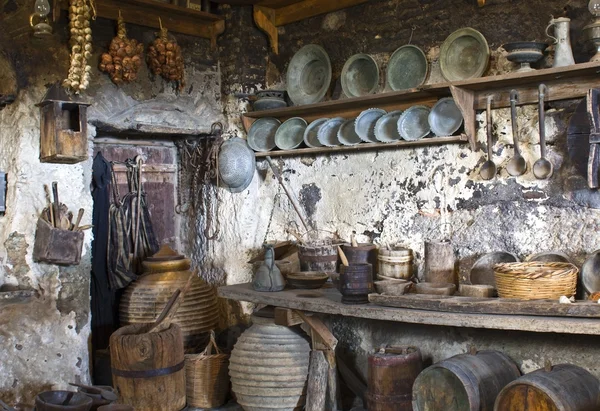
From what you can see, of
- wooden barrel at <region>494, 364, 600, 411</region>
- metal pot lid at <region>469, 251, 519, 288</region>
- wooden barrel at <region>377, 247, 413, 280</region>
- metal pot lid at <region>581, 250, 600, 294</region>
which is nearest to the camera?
wooden barrel at <region>494, 364, 600, 411</region>

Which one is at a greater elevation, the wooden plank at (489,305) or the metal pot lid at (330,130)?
the metal pot lid at (330,130)

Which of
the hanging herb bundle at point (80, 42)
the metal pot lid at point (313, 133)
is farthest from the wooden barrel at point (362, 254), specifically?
the hanging herb bundle at point (80, 42)

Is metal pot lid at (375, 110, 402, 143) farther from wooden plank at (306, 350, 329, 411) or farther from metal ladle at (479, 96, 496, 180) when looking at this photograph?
wooden plank at (306, 350, 329, 411)

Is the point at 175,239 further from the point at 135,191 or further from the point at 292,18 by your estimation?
the point at 292,18

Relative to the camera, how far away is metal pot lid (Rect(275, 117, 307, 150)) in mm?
5055

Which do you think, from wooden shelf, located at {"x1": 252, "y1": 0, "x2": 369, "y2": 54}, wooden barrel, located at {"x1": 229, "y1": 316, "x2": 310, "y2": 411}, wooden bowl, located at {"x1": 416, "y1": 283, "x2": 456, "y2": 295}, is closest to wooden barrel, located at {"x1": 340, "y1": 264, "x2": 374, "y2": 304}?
wooden bowl, located at {"x1": 416, "y1": 283, "x2": 456, "y2": 295}

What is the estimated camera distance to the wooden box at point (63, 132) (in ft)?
14.3

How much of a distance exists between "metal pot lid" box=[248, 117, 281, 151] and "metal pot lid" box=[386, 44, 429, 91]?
1020 mm

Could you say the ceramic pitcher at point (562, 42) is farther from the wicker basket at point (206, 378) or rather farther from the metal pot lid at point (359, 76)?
the wicker basket at point (206, 378)

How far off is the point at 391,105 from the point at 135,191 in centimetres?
212

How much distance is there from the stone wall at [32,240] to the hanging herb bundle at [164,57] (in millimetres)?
372

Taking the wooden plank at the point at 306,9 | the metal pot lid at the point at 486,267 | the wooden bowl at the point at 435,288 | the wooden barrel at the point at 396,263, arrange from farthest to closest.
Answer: the wooden plank at the point at 306,9 < the wooden barrel at the point at 396,263 < the metal pot lid at the point at 486,267 < the wooden bowl at the point at 435,288

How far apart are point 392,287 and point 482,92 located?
1.28 m

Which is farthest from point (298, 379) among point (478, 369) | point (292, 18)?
point (292, 18)
